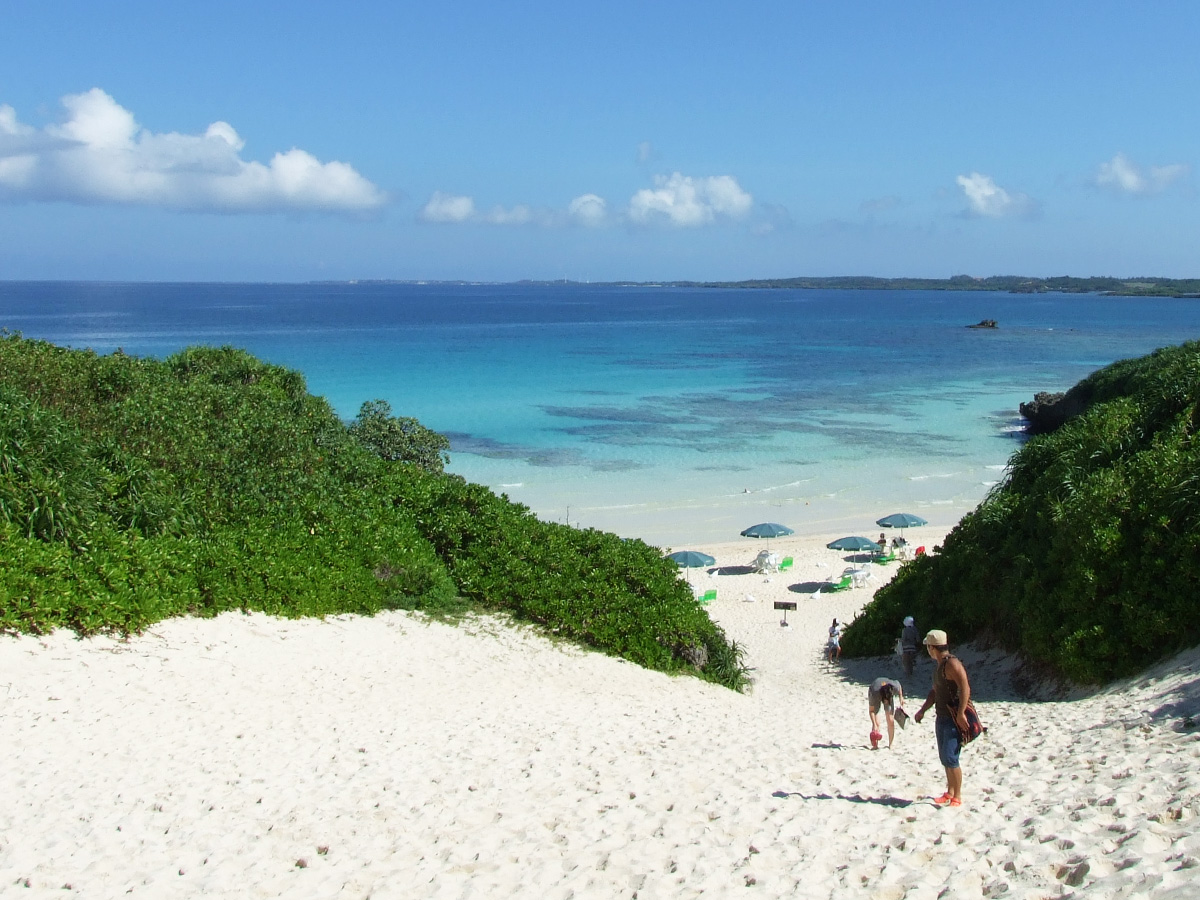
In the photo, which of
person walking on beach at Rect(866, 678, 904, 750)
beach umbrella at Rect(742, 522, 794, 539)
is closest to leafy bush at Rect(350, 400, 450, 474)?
beach umbrella at Rect(742, 522, 794, 539)

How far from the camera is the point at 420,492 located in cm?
1719

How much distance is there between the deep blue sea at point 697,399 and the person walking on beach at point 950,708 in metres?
22.2

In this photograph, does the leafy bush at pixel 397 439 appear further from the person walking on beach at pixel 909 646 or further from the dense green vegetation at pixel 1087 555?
the person walking on beach at pixel 909 646

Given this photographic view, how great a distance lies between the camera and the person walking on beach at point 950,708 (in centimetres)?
695

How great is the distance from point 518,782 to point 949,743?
3619 mm

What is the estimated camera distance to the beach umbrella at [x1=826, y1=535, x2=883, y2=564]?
87.7ft

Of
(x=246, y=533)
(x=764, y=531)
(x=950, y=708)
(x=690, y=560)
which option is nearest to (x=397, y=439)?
(x=690, y=560)

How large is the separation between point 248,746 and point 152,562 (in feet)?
12.9

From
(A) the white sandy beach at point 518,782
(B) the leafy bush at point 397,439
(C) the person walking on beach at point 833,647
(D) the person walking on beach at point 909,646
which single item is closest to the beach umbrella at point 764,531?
(B) the leafy bush at point 397,439

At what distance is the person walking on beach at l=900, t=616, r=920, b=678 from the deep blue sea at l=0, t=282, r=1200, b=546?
48.6 feet

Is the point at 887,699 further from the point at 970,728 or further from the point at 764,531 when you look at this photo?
the point at 764,531

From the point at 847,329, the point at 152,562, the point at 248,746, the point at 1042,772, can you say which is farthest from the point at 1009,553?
the point at 847,329

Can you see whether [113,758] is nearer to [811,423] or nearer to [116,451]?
[116,451]

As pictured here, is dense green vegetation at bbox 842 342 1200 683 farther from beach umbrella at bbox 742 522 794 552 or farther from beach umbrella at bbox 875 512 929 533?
beach umbrella at bbox 875 512 929 533
